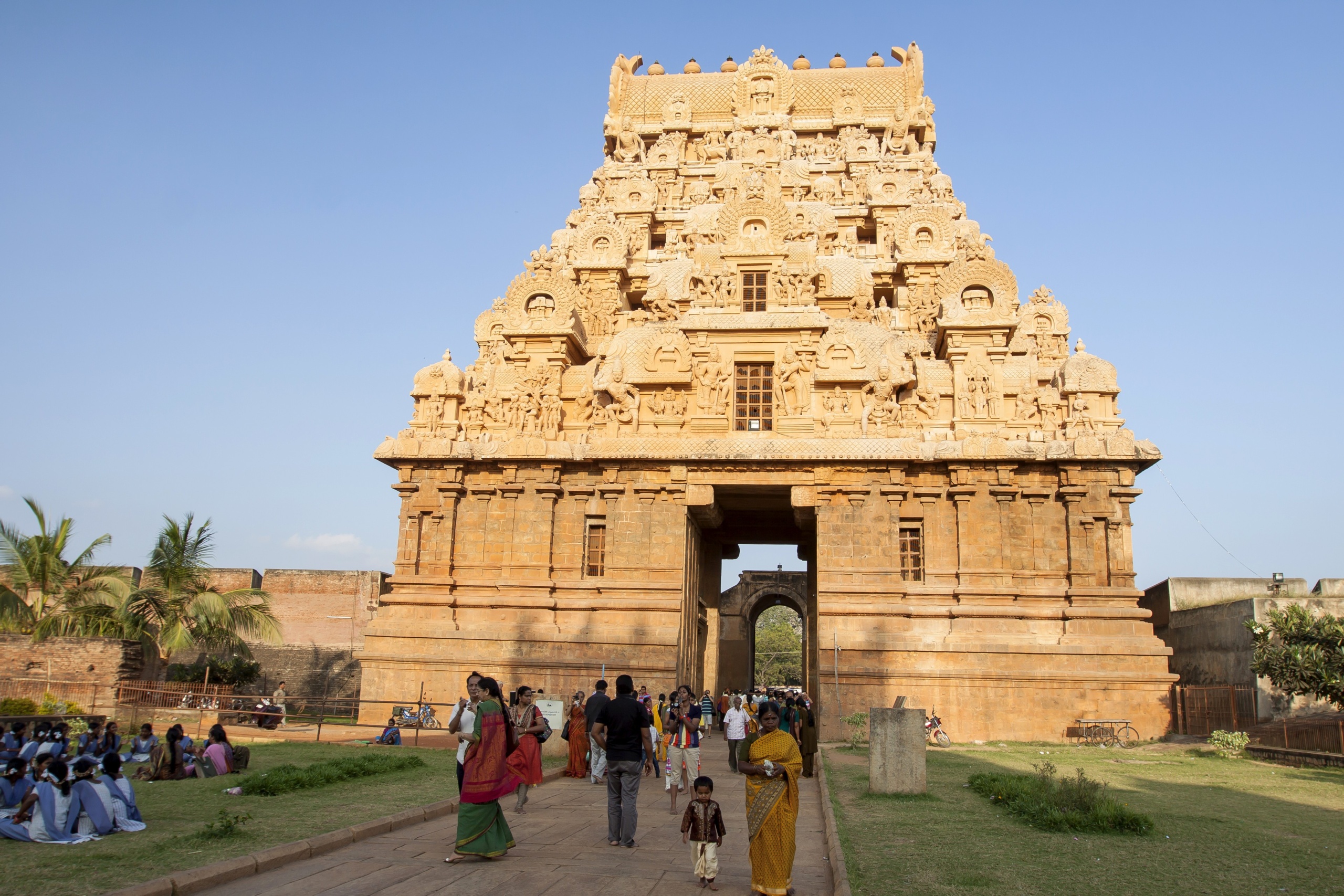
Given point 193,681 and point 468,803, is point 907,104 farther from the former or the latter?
point 468,803

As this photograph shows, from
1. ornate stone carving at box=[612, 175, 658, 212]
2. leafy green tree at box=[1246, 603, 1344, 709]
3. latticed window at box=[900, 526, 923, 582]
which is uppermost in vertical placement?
ornate stone carving at box=[612, 175, 658, 212]

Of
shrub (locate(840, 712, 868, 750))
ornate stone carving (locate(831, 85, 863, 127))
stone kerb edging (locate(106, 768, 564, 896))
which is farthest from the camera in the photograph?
ornate stone carving (locate(831, 85, 863, 127))

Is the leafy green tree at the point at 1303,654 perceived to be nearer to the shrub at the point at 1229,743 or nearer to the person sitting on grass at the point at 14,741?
the shrub at the point at 1229,743

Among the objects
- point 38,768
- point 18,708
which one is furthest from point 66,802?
point 18,708

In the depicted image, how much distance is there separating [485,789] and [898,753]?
6663 mm

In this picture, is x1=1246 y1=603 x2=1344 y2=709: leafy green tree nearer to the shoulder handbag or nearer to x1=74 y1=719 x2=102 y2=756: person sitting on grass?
the shoulder handbag

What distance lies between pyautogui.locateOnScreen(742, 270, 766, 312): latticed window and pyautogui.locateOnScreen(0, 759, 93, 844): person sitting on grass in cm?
1956

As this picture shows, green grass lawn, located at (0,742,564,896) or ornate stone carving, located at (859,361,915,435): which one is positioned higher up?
ornate stone carving, located at (859,361,915,435)

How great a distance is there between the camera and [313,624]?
1346 inches

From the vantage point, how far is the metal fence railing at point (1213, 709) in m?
21.4

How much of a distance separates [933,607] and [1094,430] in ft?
18.8

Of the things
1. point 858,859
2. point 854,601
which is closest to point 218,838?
point 858,859

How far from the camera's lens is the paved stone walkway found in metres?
7.76

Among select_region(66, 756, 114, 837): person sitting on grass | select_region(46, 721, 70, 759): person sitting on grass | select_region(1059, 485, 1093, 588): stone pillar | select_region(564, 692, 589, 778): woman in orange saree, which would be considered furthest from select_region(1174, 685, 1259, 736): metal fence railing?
select_region(46, 721, 70, 759): person sitting on grass
